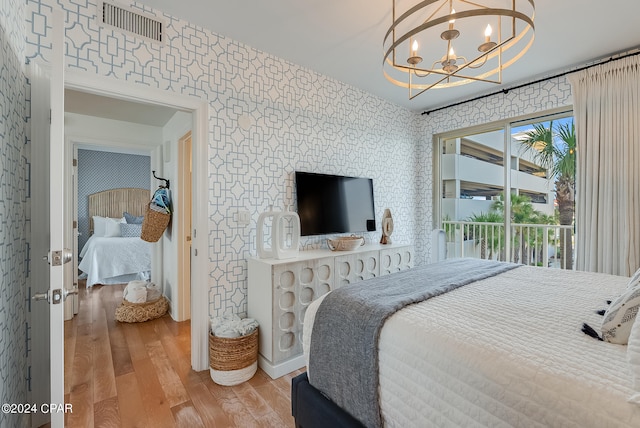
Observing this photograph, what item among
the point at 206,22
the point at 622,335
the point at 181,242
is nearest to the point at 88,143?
the point at 181,242

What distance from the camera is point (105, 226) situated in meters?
5.59

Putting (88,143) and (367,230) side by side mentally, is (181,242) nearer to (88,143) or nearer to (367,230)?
(88,143)

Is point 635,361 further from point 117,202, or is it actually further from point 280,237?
point 117,202

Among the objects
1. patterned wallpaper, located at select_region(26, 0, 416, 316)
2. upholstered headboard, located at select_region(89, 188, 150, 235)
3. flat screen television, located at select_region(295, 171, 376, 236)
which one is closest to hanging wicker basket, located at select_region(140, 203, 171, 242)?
patterned wallpaper, located at select_region(26, 0, 416, 316)

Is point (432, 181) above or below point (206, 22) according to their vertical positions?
below

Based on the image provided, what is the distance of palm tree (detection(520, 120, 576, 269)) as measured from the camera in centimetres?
299

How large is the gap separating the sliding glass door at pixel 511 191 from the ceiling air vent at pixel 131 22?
11.0 ft

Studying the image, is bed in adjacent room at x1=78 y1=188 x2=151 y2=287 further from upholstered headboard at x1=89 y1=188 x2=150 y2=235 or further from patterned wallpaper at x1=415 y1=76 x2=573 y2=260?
patterned wallpaper at x1=415 y1=76 x2=573 y2=260

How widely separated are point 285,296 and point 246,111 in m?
1.53

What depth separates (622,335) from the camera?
3.18 ft

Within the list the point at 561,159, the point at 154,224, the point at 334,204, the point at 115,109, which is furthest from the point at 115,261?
the point at 561,159

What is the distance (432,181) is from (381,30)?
2247 mm

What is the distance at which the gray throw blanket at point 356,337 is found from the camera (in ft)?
3.90

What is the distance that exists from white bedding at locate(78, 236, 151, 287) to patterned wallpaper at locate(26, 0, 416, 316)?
3.33 meters
